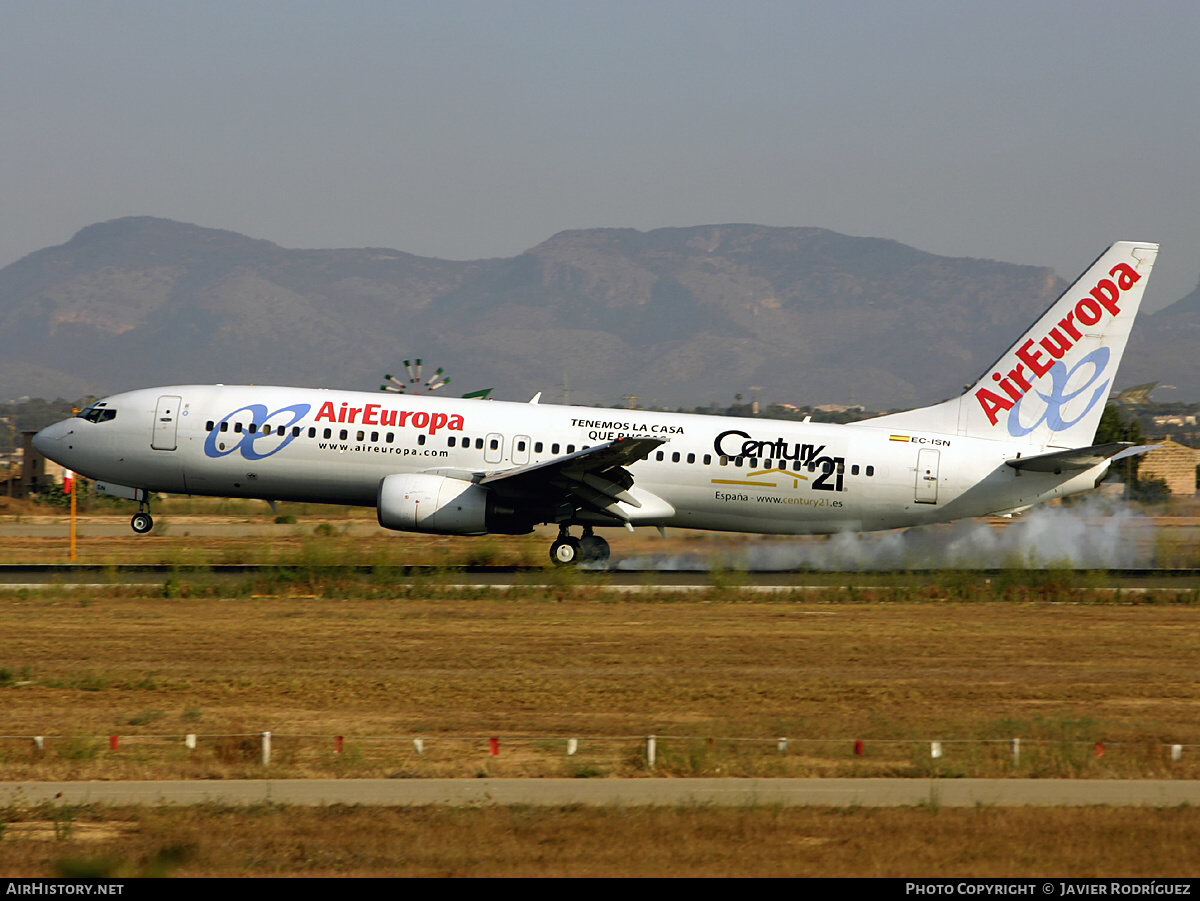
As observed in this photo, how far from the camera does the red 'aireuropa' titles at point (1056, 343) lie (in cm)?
2978

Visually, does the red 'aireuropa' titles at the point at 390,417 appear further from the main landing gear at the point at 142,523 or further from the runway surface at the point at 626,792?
the runway surface at the point at 626,792

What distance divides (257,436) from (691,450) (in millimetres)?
10390

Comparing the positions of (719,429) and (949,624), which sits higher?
(719,429)

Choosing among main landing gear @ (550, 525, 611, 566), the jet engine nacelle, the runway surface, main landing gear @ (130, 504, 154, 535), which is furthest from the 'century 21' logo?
the runway surface

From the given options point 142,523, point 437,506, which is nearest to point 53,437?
point 142,523

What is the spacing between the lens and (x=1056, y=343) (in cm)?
3017

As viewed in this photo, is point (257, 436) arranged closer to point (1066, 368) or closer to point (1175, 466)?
point (1066, 368)

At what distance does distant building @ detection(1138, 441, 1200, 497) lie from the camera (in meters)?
80.0

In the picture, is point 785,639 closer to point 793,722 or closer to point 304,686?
point 793,722

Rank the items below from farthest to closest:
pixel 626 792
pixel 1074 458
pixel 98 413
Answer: pixel 98 413 → pixel 1074 458 → pixel 626 792

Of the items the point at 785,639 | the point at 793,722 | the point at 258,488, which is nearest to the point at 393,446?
the point at 258,488

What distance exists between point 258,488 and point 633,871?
22.5 metres

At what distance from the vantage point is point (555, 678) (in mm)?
17719

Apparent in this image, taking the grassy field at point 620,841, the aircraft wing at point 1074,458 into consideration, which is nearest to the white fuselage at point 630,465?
the aircraft wing at point 1074,458
